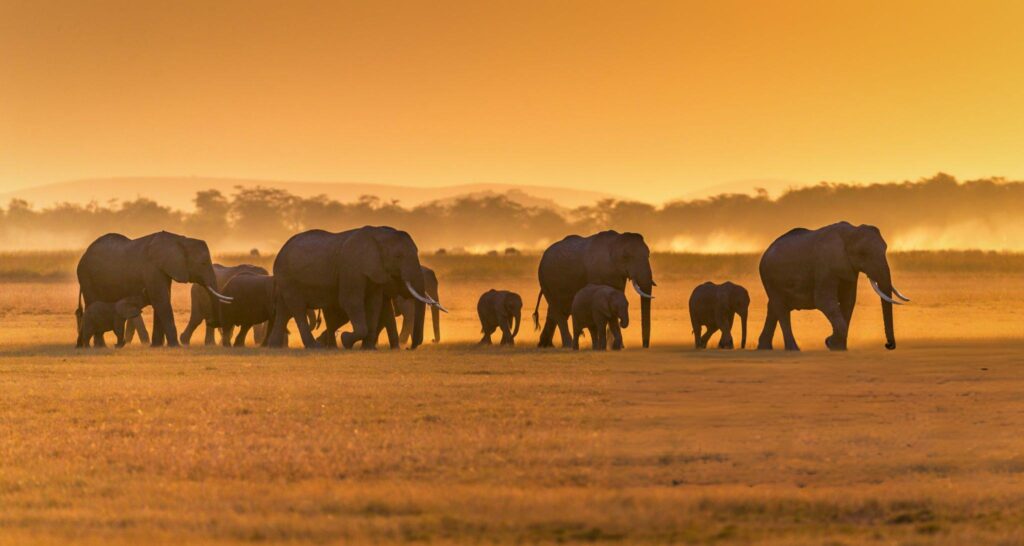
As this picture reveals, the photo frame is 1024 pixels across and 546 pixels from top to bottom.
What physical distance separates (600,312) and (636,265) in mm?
2479

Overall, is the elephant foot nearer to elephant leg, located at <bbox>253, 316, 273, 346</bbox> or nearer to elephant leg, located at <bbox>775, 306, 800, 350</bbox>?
elephant leg, located at <bbox>775, 306, 800, 350</bbox>

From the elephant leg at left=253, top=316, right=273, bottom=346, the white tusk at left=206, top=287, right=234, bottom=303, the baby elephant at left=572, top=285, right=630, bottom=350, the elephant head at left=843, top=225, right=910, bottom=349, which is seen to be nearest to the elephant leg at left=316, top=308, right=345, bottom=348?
the white tusk at left=206, top=287, right=234, bottom=303

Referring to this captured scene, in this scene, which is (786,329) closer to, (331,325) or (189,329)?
(331,325)

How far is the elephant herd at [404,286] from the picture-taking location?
3438 cm

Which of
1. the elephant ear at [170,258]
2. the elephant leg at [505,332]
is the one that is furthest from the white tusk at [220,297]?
the elephant leg at [505,332]

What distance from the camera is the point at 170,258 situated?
3806cm

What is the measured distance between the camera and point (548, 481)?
49.1 ft

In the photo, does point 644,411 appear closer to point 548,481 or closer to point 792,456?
point 792,456

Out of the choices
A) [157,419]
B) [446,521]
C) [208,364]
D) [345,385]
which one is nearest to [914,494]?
[446,521]

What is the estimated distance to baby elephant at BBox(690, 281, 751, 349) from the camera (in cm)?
3734

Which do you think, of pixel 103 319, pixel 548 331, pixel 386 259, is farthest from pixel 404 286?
pixel 103 319

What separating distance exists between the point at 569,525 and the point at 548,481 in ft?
6.88

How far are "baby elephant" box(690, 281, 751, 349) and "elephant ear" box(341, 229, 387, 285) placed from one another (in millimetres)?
6729

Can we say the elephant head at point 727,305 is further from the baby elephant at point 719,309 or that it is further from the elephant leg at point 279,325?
the elephant leg at point 279,325
